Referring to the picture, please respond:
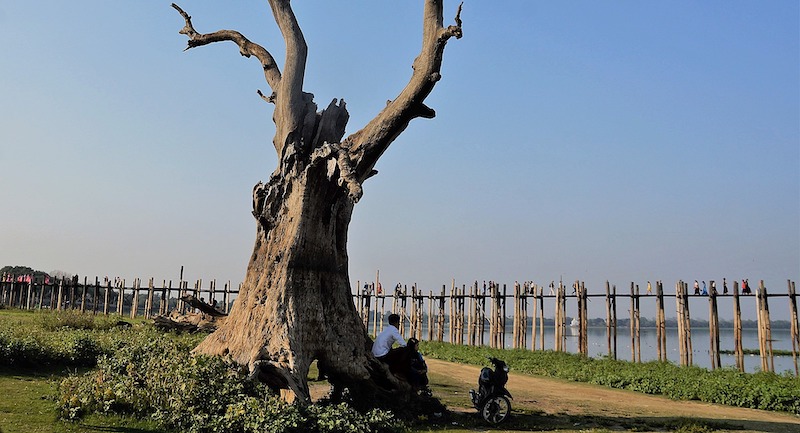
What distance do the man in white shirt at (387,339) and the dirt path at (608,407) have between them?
1.86 m

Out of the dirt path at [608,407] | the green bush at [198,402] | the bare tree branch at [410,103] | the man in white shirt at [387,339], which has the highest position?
the bare tree branch at [410,103]

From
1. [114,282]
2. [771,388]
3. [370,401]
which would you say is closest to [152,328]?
[370,401]

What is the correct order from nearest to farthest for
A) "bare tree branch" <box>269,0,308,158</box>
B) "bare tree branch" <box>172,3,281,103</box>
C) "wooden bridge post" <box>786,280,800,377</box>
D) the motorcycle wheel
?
the motorcycle wheel < "bare tree branch" <box>269,0,308,158</box> < "bare tree branch" <box>172,3,281,103</box> < "wooden bridge post" <box>786,280,800,377</box>

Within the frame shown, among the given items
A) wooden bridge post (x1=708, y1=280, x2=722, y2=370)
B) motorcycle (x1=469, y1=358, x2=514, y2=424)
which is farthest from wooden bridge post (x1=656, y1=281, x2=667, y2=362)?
motorcycle (x1=469, y1=358, x2=514, y2=424)

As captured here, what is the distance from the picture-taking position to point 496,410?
377 inches

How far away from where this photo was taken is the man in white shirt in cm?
1023

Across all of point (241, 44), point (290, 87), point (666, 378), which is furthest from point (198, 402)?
point (666, 378)

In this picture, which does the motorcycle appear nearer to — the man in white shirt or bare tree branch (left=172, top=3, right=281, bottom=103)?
the man in white shirt

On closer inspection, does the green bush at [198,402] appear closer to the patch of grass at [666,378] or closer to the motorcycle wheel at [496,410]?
the motorcycle wheel at [496,410]

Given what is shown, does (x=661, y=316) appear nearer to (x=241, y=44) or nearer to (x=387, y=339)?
(x=387, y=339)

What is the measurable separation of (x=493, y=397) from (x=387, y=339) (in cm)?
189

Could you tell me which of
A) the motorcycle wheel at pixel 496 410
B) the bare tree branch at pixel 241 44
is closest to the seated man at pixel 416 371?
the motorcycle wheel at pixel 496 410

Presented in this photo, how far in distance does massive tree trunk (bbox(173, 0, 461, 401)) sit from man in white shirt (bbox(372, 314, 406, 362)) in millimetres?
166

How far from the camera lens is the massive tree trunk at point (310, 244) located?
9.88 metres
